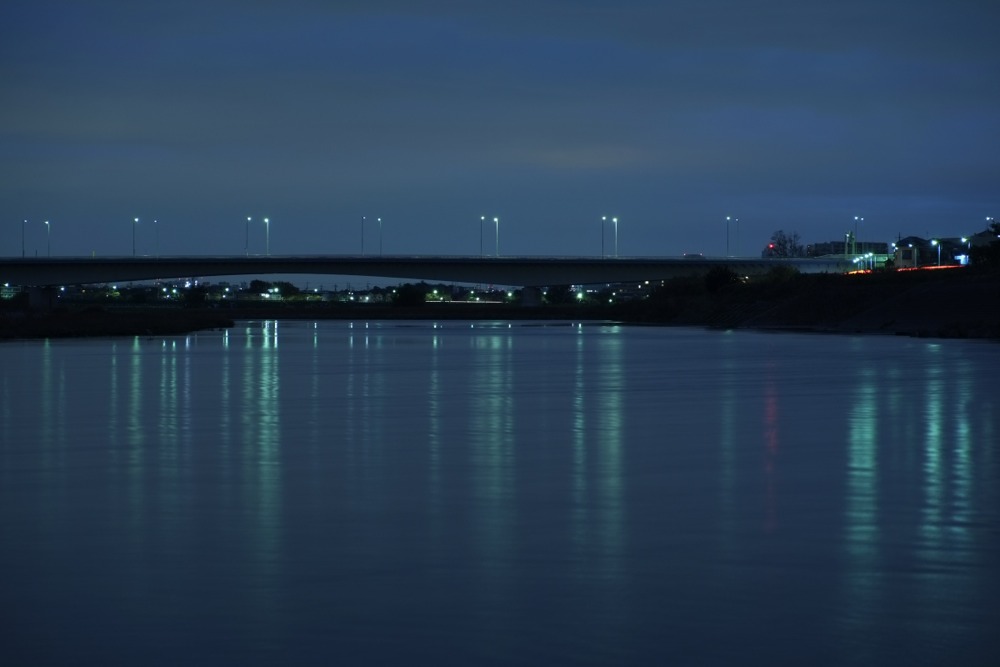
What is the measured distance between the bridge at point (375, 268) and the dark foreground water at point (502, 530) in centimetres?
9260

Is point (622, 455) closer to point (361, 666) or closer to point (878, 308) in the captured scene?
point (361, 666)

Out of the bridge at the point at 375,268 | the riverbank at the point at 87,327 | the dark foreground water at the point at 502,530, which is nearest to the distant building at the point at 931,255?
the bridge at the point at 375,268

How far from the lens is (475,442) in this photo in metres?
18.8

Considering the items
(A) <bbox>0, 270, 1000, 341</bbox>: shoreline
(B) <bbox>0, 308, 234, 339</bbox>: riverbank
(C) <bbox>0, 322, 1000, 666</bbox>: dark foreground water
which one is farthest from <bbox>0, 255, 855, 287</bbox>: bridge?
(C) <bbox>0, 322, 1000, 666</bbox>: dark foreground water

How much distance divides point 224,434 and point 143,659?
12509mm

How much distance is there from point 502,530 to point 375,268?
109 m

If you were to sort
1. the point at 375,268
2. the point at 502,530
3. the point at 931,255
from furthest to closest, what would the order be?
the point at 931,255, the point at 375,268, the point at 502,530

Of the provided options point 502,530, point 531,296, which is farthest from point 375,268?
point 502,530

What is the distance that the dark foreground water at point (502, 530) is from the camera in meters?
8.20

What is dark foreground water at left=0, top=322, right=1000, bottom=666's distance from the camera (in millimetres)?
8195

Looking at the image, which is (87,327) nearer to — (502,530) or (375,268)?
(375,268)

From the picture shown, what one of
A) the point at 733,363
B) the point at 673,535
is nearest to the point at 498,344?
the point at 733,363

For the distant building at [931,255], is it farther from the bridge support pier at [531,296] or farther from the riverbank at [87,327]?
the riverbank at [87,327]

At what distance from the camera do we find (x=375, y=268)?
120 metres
